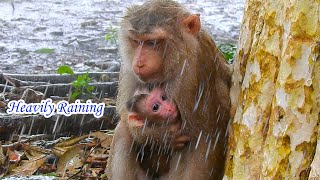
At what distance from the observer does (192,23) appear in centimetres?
458

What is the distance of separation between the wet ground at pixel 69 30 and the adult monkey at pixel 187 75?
11.1 feet

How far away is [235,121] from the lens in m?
4.24

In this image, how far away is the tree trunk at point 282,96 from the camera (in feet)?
11.3

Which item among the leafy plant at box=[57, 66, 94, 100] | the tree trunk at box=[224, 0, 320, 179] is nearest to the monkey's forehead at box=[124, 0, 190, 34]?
the tree trunk at box=[224, 0, 320, 179]

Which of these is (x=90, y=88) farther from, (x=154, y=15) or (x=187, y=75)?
(x=187, y=75)

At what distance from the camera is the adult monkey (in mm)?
4523

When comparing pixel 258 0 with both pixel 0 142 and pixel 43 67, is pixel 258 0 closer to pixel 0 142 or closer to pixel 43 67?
pixel 0 142

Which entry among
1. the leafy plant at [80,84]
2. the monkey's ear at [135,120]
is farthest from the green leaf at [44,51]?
the monkey's ear at [135,120]

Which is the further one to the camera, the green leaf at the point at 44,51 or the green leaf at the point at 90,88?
the green leaf at the point at 44,51

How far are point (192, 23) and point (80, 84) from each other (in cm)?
281

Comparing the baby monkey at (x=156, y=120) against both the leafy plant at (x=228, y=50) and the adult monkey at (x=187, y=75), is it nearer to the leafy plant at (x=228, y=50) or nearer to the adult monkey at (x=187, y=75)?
the adult monkey at (x=187, y=75)

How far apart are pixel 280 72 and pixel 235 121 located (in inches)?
30.0

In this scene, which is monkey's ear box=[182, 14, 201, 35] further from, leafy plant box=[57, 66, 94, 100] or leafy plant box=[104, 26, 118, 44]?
leafy plant box=[104, 26, 118, 44]

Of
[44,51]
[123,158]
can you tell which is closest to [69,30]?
[44,51]
